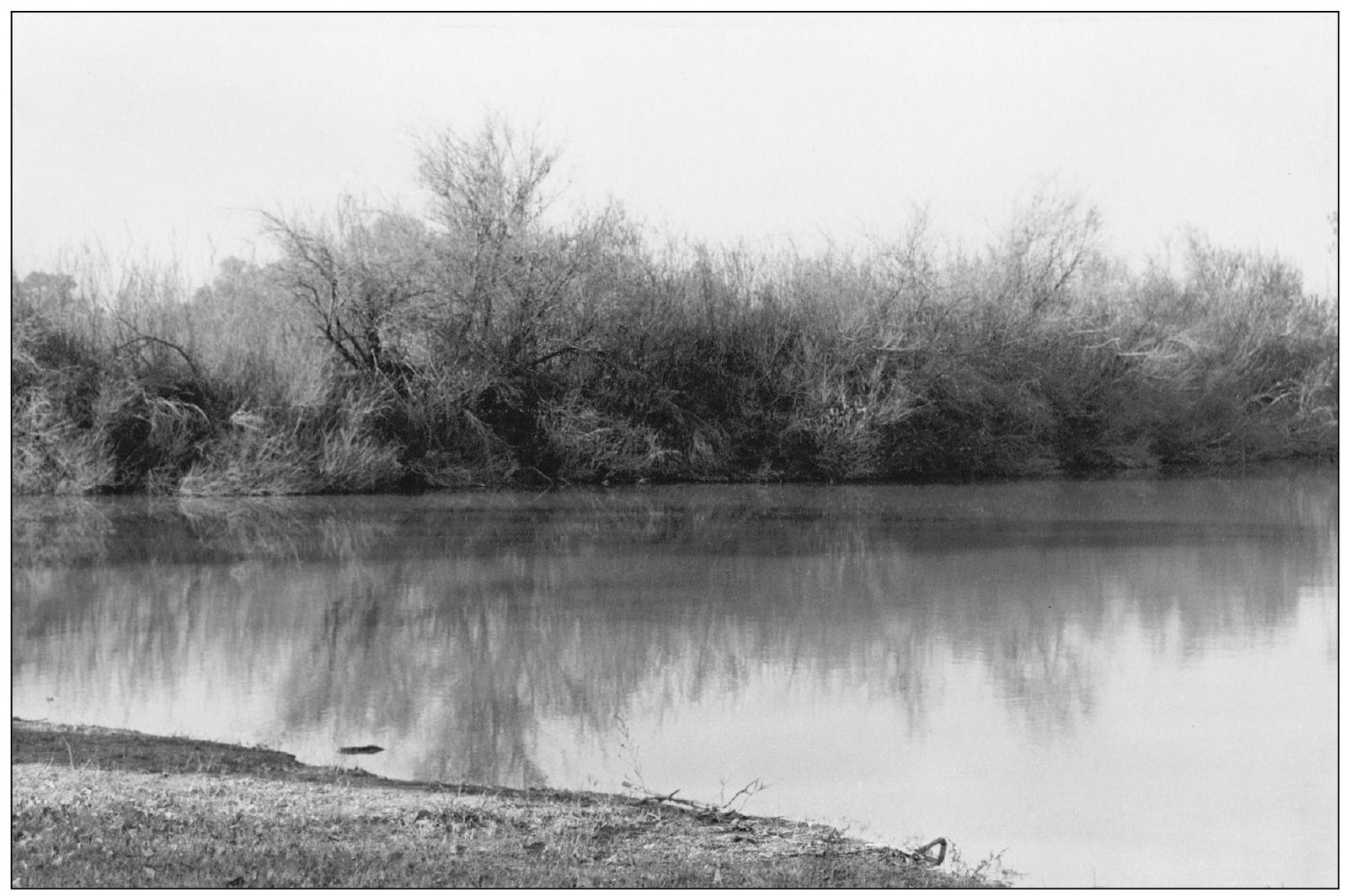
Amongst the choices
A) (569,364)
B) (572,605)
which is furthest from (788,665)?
(569,364)

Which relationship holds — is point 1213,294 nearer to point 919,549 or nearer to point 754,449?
point 754,449

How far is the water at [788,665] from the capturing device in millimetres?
8148

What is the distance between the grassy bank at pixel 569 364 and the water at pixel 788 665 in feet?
19.8

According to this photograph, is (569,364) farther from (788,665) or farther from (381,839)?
(381,839)

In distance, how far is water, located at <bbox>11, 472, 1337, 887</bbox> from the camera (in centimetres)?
815

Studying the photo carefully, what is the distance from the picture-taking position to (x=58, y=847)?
5.87 metres

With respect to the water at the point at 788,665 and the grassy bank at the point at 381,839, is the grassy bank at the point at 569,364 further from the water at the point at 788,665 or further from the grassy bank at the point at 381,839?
the grassy bank at the point at 381,839

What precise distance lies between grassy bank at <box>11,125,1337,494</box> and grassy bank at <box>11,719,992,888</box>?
20.5 m

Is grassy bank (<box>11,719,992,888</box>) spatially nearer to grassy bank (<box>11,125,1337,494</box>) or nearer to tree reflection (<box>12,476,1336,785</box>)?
tree reflection (<box>12,476,1336,785</box>)

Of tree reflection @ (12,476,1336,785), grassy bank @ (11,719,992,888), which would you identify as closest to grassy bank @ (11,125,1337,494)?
tree reflection @ (12,476,1336,785)

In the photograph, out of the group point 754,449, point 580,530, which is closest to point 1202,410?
point 754,449

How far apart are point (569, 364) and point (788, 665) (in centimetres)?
1981

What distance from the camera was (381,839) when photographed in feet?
20.9

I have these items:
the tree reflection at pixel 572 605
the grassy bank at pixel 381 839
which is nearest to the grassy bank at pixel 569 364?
the tree reflection at pixel 572 605
